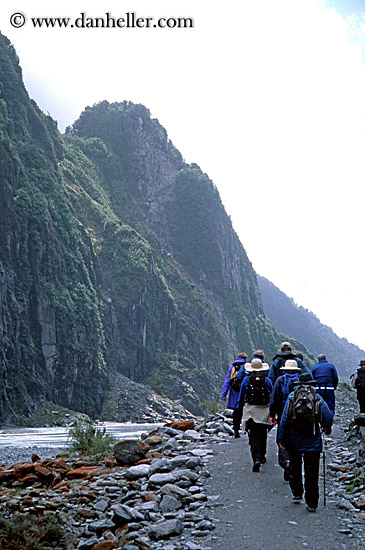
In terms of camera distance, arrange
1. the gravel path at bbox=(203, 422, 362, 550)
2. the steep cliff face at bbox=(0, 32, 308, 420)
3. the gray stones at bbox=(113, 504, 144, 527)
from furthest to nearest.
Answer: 1. the steep cliff face at bbox=(0, 32, 308, 420)
2. the gray stones at bbox=(113, 504, 144, 527)
3. the gravel path at bbox=(203, 422, 362, 550)

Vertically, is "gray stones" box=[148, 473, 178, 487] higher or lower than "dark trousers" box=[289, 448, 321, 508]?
lower

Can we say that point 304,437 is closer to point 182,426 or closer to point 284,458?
point 284,458

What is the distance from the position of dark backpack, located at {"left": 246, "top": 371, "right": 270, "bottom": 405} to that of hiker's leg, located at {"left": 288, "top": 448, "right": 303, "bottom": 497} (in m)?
2.30

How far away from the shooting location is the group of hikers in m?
7.62

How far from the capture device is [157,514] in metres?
7.71

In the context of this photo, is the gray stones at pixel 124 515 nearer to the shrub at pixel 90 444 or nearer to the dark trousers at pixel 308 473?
the dark trousers at pixel 308 473

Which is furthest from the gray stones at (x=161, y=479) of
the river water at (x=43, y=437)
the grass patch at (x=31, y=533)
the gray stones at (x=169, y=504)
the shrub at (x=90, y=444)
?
the river water at (x=43, y=437)

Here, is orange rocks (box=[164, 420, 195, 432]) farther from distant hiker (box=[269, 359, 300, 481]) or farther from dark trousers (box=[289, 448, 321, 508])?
dark trousers (box=[289, 448, 321, 508])

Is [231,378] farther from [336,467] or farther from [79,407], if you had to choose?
[79,407]

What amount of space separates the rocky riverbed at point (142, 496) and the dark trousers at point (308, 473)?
48 cm

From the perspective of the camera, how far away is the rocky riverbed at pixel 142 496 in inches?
271

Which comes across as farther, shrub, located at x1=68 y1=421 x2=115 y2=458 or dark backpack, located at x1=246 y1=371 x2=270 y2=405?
shrub, located at x1=68 y1=421 x2=115 y2=458

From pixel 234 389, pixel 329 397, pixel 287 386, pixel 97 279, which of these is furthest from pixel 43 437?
pixel 97 279

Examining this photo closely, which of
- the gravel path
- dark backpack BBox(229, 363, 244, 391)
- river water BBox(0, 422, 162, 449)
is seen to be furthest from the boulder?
river water BBox(0, 422, 162, 449)
